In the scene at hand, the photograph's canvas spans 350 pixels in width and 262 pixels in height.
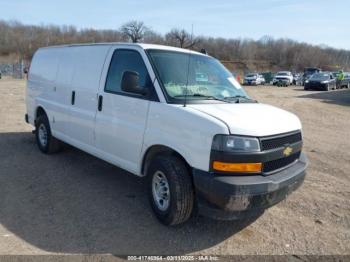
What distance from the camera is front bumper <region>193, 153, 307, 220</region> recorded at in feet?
11.5

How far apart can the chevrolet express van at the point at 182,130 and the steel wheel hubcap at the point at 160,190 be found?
0.01 m

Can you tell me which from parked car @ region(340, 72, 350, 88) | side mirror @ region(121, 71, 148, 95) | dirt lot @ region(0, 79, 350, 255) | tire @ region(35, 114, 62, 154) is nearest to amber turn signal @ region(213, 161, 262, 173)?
dirt lot @ region(0, 79, 350, 255)

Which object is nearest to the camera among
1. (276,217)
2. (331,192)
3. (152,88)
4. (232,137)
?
(232,137)

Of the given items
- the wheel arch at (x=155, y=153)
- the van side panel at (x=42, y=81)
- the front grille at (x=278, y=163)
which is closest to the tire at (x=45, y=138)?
the van side panel at (x=42, y=81)

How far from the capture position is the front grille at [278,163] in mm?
3803

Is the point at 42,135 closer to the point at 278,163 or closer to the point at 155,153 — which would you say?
the point at 155,153

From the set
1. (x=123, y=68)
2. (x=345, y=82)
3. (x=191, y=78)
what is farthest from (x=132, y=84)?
(x=345, y=82)

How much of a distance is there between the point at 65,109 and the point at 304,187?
4.21m

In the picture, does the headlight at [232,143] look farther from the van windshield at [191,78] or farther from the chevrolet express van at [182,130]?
the van windshield at [191,78]

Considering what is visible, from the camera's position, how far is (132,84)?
13.9 feet

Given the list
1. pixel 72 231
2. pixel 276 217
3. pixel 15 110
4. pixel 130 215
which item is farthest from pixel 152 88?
pixel 15 110

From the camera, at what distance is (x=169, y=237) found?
13.0 ft

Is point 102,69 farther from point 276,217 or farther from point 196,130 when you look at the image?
point 276,217

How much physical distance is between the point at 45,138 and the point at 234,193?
15.6ft
